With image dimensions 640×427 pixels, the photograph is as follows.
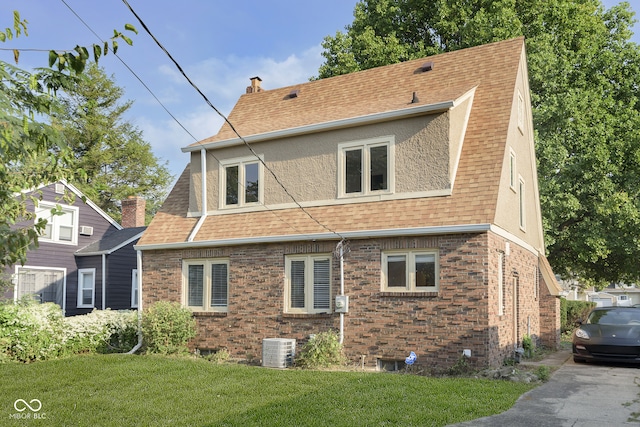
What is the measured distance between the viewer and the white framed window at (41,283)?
2067 centimetres

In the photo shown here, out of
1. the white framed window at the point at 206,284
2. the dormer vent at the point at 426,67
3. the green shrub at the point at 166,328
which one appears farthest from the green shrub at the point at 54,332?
the dormer vent at the point at 426,67

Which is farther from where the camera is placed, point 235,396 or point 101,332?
point 101,332

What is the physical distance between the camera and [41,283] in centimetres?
2139

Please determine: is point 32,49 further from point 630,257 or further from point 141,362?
point 630,257

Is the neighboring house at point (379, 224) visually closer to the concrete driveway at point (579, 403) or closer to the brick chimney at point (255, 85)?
the concrete driveway at point (579, 403)

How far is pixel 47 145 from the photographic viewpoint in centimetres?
376

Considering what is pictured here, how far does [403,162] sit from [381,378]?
494cm

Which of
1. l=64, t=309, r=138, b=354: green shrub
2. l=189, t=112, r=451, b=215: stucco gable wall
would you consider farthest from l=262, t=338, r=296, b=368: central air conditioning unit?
l=64, t=309, r=138, b=354: green shrub

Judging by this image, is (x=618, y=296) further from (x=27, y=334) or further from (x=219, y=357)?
(x=27, y=334)

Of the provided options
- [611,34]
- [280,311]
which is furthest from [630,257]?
[280,311]

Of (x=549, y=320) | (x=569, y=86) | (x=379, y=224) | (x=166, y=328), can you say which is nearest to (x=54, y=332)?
(x=166, y=328)

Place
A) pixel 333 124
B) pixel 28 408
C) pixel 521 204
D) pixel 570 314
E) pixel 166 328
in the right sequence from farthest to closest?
1. pixel 570 314
2. pixel 521 204
3. pixel 166 328
4. pixel 333 124
5. pixel 28 408

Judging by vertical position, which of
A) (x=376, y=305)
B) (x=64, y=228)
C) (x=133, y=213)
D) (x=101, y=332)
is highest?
(x=133, y=213)

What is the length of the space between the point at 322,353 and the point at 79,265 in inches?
557
